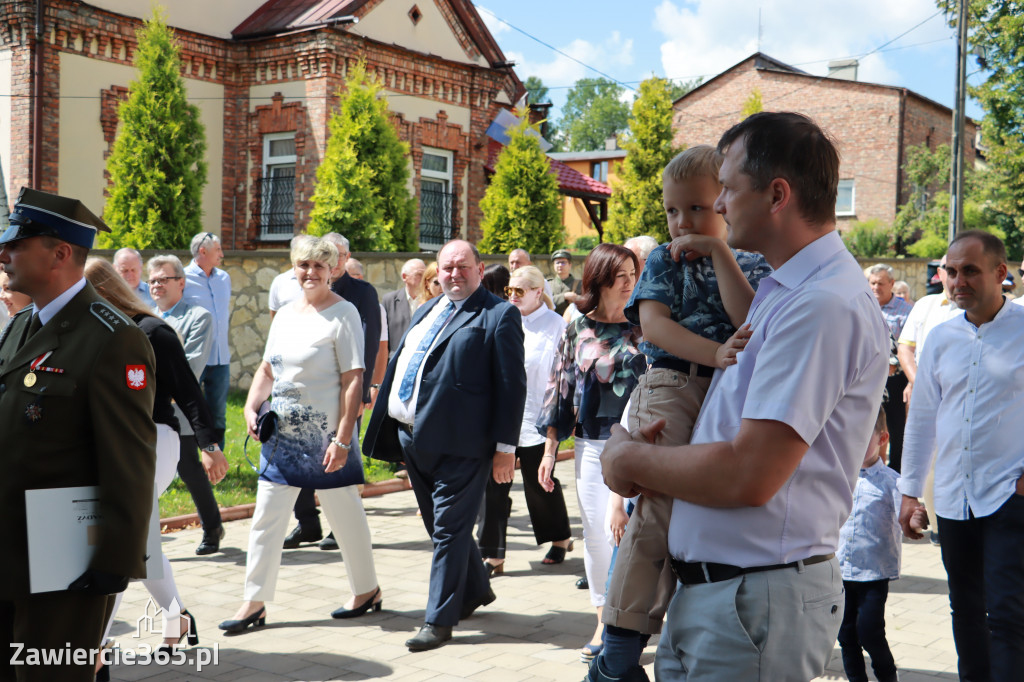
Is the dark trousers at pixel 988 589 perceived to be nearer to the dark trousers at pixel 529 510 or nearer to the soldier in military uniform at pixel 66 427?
the dark trousers at pixel 529 510

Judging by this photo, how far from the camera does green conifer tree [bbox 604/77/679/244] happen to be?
87.3 feet

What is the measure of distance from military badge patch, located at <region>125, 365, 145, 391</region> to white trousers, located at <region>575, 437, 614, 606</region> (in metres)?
2.86

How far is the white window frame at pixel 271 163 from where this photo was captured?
2089 cm

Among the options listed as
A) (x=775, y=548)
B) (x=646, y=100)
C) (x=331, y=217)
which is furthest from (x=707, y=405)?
(x=646, y=100)

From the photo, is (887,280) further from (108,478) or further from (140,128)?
(140,128)

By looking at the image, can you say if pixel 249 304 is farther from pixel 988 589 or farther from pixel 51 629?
pixel 988 589

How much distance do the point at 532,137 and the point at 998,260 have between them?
53.7 ft

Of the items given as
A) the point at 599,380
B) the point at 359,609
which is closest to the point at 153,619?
the point at 359,609

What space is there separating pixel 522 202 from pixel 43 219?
55.1ft

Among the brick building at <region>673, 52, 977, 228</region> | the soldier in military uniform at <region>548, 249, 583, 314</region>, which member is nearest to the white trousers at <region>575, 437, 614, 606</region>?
the soldier in military uniform at <region>548, 249, 583, 314</region>

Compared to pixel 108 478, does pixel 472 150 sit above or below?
above

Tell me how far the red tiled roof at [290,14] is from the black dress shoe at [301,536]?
574 inches

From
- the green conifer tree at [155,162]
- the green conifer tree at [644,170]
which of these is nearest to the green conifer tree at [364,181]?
the green conifer tree at [155,162]

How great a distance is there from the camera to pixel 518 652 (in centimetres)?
550
